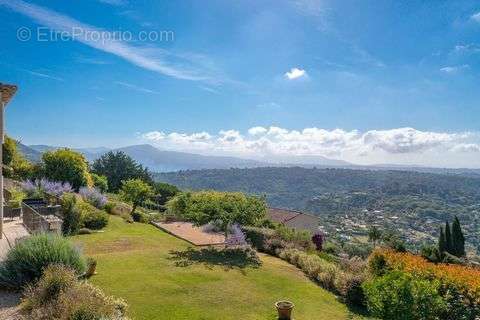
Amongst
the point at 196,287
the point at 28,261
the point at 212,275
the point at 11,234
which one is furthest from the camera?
the point at 11,234

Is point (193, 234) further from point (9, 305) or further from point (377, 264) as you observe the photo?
point (9, 305)

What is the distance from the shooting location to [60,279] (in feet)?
30.6

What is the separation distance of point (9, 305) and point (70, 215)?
1191 centimetres

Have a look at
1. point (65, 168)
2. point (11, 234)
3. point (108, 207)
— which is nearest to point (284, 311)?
point (11, 234)

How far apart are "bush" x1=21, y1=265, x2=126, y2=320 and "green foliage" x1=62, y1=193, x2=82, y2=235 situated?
11.4m

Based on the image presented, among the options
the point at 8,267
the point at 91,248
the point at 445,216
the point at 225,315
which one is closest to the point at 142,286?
the point at 225,315

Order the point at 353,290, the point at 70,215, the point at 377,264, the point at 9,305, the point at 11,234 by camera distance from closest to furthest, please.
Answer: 1. the point at 9,305
2. the point at 353,290
3. the point at 11,234
4. the point at 377,264
5. the point at 70,215

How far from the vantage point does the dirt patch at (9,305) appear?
8836mm

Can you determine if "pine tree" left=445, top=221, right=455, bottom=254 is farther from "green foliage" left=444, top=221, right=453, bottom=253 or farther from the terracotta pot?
the terracotta pot

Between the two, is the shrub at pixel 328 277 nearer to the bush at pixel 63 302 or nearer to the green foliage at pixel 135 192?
the bush at pixel 63 302

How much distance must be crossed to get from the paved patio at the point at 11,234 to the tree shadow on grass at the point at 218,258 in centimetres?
611

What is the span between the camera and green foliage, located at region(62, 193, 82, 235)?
20.7 metres

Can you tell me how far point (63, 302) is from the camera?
8.32m

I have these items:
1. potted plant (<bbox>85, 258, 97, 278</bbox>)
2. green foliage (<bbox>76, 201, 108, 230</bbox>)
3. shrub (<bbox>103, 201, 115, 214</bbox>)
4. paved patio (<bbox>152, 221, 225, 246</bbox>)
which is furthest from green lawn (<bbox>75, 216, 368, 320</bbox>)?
shrub (<bbox>103, 201, 115, 214</bbox>)
